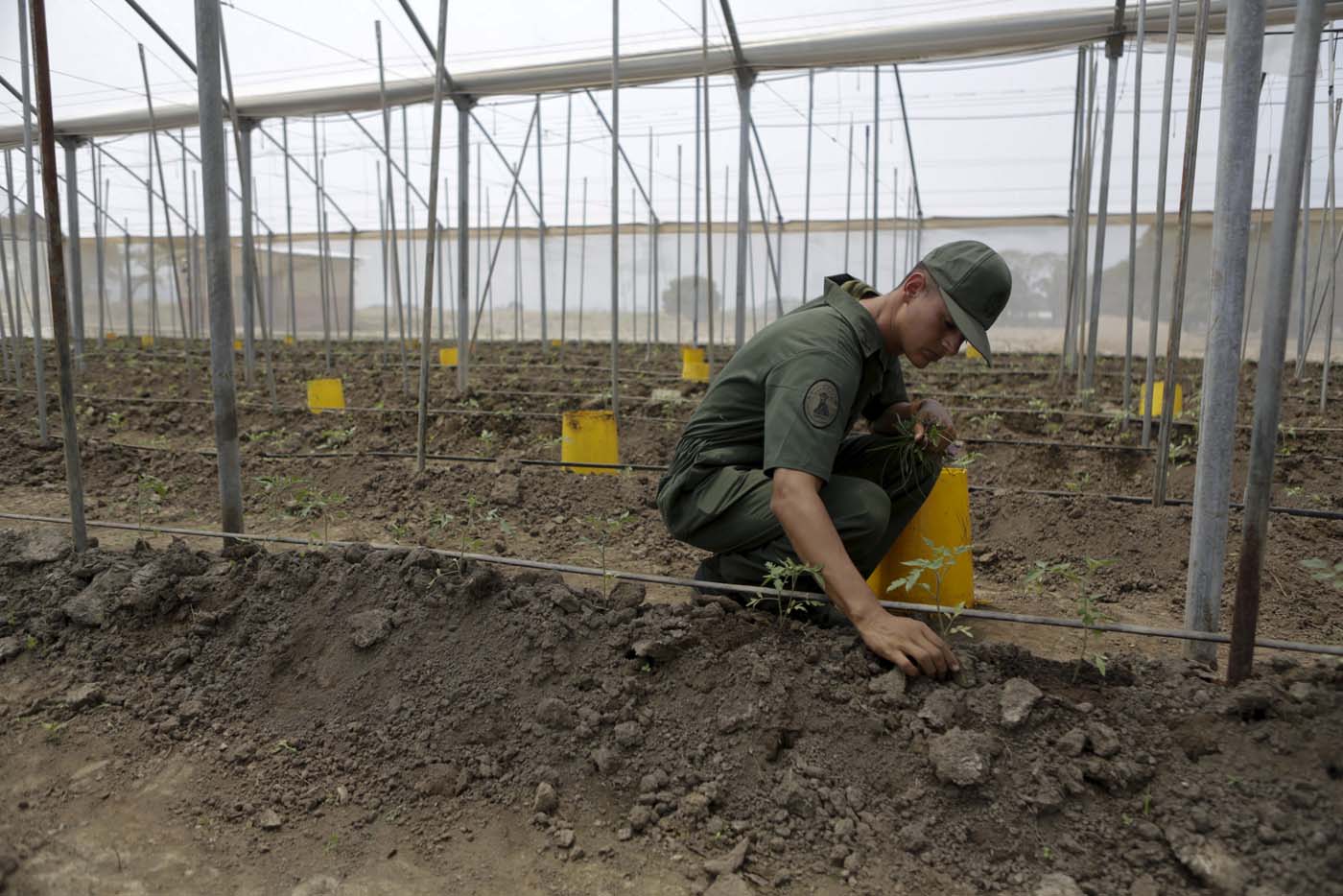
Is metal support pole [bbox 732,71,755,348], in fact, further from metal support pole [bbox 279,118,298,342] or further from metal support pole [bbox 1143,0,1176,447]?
metal support pole [bbox 279,118,298,342]

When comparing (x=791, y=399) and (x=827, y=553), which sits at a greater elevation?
(x=791, y=399)

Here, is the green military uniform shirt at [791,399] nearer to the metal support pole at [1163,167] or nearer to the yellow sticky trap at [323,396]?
the metal support pole at [1163,167]

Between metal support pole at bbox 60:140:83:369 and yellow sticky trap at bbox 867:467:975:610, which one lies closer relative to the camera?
yellow sticky trap at bbox 867:467:975:610

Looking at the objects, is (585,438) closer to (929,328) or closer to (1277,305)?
(929,328)

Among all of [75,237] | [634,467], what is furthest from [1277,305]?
[75,237]

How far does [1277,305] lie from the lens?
1605 millimetres

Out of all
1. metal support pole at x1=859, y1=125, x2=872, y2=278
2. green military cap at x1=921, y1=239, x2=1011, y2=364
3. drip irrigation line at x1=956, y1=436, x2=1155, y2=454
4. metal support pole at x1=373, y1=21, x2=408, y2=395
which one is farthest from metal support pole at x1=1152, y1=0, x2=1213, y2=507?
metal support pole at x1=859, y1=125, x2=872, y2=278

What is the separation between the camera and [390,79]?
7664mm

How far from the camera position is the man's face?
201cm

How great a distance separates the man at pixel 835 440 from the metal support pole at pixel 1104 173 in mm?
3220

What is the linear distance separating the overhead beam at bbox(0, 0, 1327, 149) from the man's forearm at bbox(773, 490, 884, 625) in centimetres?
460

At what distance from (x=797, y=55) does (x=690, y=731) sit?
639 cm

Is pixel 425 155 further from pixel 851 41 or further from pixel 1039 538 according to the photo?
pixel 1039 538

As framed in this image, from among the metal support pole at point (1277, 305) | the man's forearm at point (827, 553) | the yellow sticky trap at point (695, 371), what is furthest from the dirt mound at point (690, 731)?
the yellow sticky trap at point (695, 371)
